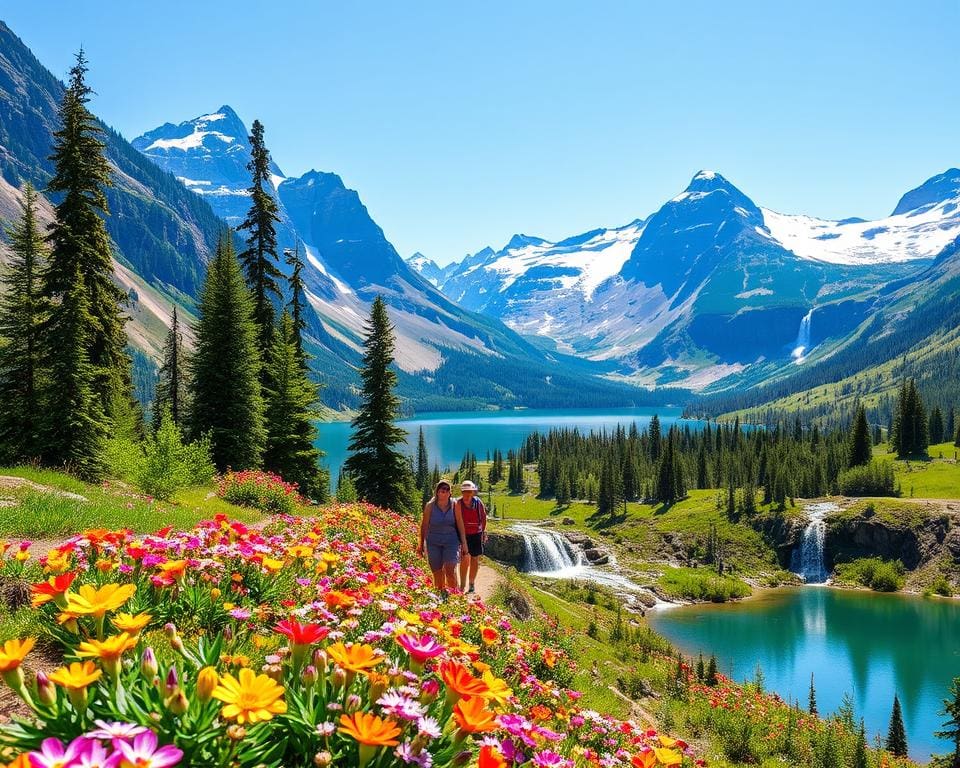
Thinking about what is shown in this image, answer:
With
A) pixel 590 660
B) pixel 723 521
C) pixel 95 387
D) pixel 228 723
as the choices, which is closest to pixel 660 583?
pixel 723 521

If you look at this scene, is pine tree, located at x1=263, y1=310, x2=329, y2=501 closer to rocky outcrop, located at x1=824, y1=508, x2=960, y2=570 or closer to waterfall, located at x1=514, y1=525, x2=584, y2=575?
waterfall, located at x1=514, y1=525, x2=584, y2=575

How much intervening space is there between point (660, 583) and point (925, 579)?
113 feet

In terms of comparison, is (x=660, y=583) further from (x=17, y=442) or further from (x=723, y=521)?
(x=17, y=442)

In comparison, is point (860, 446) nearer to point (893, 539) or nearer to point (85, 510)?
point (893, 539)

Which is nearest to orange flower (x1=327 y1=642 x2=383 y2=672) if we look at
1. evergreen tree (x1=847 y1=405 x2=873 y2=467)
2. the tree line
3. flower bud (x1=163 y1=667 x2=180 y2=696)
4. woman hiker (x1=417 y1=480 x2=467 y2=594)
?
flower bud (x1=163 y1=667 x2=180 y2=696)

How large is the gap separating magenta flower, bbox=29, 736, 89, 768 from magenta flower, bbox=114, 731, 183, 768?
0.43 feet

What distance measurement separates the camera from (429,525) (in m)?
12.9

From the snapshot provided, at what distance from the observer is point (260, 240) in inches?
1430

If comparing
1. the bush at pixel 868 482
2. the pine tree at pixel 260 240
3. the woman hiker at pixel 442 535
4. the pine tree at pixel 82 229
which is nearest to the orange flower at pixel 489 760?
the woman hiker at pixel 442 535

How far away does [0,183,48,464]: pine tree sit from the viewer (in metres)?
20.0

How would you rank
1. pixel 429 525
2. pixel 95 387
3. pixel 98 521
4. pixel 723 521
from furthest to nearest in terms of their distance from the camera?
1. pixel 723 521
2. pixel 95 387
3. pixel 429 525
4. pixel 98 521

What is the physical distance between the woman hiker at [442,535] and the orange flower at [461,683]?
30.5ft

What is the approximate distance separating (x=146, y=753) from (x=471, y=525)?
38.4 ft

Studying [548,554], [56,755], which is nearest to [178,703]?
[56,755]
